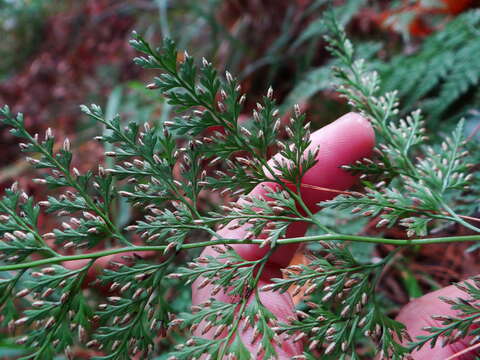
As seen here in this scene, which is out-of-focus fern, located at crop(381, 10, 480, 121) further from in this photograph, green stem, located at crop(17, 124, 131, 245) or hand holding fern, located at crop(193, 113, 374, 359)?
green stem, located at crop(17, 124, 131, 245)

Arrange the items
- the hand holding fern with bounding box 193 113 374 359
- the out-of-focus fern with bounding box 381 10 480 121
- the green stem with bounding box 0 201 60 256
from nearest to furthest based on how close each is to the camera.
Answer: the green stem with bounding box 0 201 60 256, the hand holding fern with bounding box 193 113 374 359, the out-of-focus fern with bounding box 381 10 480 121

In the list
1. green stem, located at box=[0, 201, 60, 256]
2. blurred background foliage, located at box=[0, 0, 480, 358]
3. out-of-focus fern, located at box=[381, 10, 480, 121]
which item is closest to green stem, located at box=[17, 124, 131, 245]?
green stem, located at box=[0, 201, 60, 256]

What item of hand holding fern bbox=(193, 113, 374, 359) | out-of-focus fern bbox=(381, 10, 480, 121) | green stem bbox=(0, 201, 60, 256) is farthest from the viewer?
out-of-focus fern bbox=(381, 10, 480, 121)

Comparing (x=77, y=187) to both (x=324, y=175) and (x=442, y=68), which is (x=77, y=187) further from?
(x=442, y=68)

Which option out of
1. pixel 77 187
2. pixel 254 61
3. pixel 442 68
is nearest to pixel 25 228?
pixel 77 187

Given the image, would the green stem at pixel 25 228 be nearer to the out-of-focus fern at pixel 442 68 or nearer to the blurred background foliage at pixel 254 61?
the blurred background foliage at pixel 254 61

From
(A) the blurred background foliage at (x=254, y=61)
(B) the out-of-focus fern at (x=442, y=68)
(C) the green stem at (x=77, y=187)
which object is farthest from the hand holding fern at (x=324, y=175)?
(B) the out-of-focus fern at (x=442, y=68)

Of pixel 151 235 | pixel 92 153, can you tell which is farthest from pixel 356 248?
pixel 92 153

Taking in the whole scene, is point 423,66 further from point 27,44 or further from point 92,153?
point 27,44
